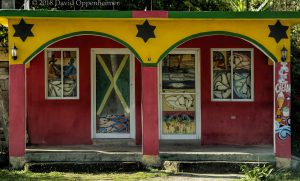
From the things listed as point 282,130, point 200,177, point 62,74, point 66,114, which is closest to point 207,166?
point 200,177

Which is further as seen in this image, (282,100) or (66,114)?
(66,114)

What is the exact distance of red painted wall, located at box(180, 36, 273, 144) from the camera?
37.6 feet

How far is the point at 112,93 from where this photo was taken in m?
11.6

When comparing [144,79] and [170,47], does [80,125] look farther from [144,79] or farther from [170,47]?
[170,47]

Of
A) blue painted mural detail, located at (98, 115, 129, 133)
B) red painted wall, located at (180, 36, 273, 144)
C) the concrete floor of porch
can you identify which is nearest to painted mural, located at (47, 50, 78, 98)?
blue painted mural detail, located at (98, 115, 129, 133)

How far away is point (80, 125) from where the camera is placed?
1141 centimetres

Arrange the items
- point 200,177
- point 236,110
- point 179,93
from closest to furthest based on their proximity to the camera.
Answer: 1. point 200,177
2. point 236,110
3. point 179,93

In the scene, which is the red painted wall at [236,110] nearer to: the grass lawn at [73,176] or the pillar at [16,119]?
the grass lawn at [73,176]

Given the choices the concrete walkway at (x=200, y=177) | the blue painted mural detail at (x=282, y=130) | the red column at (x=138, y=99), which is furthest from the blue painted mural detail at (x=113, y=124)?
the blue painted mural detail at (x=282, y=130)

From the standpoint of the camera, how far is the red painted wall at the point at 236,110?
1145 cm

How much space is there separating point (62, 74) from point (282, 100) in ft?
16.6

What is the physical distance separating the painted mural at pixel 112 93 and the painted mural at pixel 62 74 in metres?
0.57

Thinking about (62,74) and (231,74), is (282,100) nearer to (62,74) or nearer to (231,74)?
(231,74)

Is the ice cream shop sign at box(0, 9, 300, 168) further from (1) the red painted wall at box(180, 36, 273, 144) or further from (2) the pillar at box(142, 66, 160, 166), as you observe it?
(2) the pillar at box(142, 66, 160, 166)
